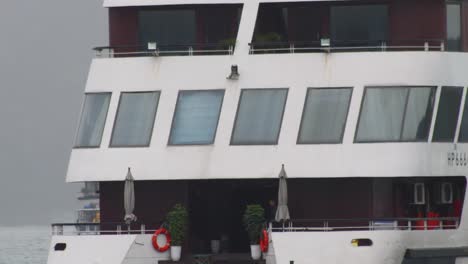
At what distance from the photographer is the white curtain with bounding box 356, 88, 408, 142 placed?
160ft

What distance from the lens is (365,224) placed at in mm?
49062

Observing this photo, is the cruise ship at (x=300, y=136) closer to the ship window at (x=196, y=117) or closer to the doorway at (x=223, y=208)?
the ship window at (x=196, y=117)

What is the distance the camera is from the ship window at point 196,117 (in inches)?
1948

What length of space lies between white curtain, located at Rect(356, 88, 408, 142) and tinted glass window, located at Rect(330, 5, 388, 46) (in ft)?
6.79

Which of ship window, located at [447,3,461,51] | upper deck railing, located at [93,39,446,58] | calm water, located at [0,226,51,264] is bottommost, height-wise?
calm water, located at [0,226,51,264]

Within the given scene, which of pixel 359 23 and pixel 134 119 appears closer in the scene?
pixel 134 119

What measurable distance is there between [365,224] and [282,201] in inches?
74.0

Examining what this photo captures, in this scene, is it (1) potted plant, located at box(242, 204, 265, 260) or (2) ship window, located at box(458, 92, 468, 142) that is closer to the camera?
(1) potted plant, located at box(242, 204, 265, 260)

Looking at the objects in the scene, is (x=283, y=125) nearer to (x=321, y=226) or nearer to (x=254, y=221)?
(x=254, y=221)

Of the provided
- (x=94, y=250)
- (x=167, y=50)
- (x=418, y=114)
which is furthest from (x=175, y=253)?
(x=418, y=114)

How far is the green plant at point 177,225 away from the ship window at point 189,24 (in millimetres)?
4194

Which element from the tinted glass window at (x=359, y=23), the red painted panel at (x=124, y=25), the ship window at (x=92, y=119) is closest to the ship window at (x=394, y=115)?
the tinted glass window at (x=359, y=23)

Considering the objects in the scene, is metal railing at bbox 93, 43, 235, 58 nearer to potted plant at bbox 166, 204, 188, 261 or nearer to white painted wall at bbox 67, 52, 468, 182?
white painted wall at bbox 67, 52, 468, 182

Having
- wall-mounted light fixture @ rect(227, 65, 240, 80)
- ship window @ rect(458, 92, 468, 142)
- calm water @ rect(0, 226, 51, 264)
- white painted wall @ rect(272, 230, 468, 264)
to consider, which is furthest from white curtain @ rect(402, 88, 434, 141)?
calm water @ rect(0, 226, 51, 264)
